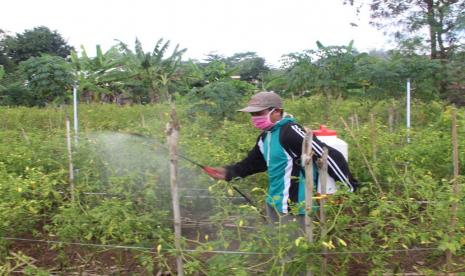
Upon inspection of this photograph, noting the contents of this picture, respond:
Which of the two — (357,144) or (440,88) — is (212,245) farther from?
(440,88)

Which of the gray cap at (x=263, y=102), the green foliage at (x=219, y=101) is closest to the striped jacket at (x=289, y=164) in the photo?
the gray cap at (x=263, y=102)

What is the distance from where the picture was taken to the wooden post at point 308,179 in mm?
2561

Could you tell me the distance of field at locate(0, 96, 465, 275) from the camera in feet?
9.23

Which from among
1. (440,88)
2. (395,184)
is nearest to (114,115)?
(440,88)

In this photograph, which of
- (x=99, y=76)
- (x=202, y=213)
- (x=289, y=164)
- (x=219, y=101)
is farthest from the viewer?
(x=99, y=76)

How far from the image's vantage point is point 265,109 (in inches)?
115

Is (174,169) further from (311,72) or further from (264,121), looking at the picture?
(311,72)

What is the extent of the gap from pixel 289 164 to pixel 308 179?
0.30 metres

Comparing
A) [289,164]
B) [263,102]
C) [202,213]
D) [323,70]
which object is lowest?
[202,213]

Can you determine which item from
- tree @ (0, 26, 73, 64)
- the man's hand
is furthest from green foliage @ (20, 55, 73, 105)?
tree @ (0, 26, 73, 64)

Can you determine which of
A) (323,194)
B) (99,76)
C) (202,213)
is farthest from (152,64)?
(323,194)

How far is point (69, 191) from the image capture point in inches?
147

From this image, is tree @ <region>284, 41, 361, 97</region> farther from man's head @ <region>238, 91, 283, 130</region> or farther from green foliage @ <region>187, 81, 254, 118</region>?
man's head @ <region>238, 91, 283, 130</region>

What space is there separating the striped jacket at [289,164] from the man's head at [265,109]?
5cm
